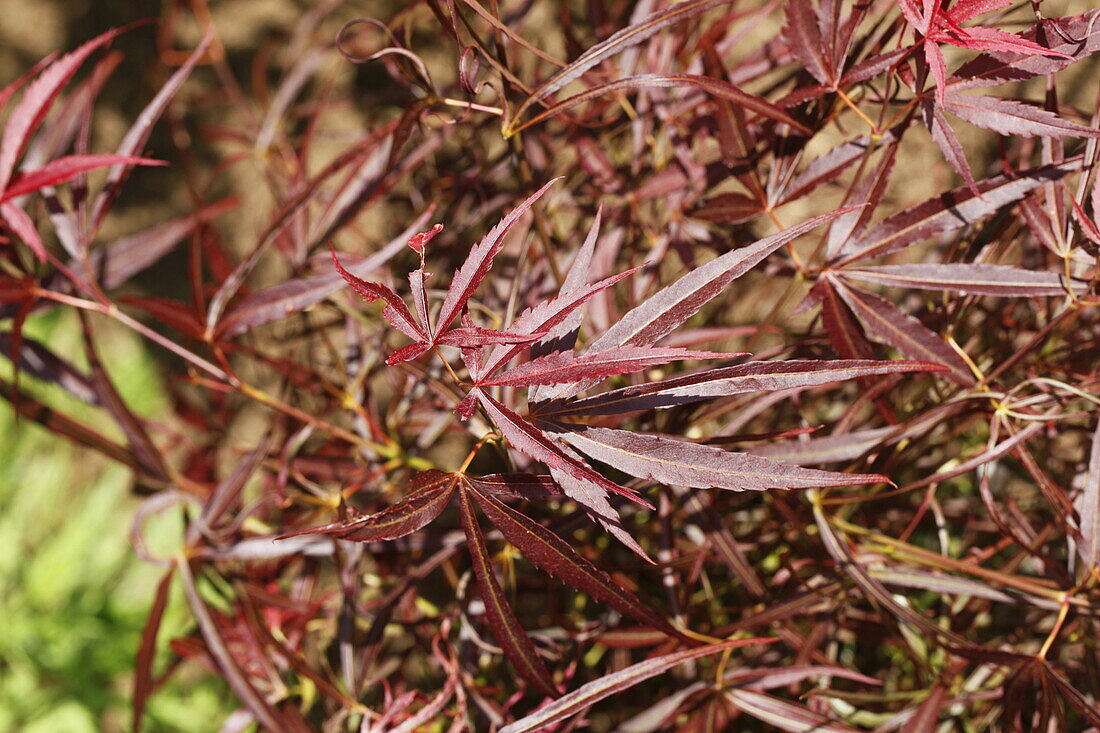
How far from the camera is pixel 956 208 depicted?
1.79 feet

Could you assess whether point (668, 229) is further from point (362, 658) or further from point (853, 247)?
point (362, 658)

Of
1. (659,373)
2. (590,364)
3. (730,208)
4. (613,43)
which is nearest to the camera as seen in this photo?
(590,364)

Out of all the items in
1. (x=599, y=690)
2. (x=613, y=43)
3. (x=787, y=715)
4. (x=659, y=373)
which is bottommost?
(x=787, y=715)

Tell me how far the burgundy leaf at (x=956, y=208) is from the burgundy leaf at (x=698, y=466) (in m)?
0.22

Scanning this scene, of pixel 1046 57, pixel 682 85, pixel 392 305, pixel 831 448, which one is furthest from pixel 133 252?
pixel 1046 57

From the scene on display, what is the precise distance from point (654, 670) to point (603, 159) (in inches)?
20.0

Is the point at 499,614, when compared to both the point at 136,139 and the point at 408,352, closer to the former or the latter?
the point at 408,352

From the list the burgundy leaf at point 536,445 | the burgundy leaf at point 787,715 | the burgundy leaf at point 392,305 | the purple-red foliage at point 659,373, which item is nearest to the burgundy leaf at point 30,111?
the purple-red foliage at point 659,373

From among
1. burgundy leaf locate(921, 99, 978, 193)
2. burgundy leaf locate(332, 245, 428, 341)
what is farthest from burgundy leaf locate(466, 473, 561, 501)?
burgundy leaf locate(921, 99, 978, 193)

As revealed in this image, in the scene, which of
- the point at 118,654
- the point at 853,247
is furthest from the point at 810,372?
the point at 118,654

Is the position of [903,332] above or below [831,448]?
above

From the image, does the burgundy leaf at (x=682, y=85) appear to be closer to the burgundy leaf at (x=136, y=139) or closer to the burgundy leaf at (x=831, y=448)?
the burgundy leaf at (x=831, y=448)

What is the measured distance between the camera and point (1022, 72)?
49cm

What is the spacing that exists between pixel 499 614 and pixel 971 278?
1.46 ft
